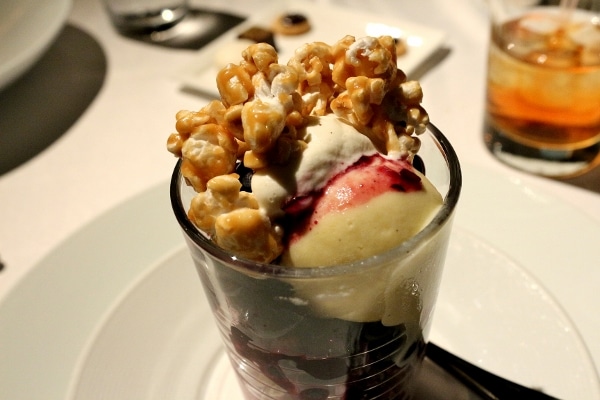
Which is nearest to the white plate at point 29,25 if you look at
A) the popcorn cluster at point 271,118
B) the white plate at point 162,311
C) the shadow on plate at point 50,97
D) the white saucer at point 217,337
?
the shadow on plate at point 50,97

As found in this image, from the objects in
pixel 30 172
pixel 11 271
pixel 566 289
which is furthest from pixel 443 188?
pixel 30 172

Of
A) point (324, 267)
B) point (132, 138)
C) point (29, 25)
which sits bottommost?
point (132, 138)

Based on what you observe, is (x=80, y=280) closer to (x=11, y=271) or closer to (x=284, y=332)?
(x=11, y=271)

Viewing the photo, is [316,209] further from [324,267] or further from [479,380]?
[479,380]

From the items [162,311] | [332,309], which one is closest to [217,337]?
[162,311]

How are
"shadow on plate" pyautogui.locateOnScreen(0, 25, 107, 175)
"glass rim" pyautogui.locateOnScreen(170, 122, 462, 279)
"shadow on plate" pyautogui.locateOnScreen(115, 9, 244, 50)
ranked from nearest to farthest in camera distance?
"glass rim" pyautogui.locateOnScreen(170, 122, 462, 279) < "shadow on plate" pyautogui.locateOnScreen(0, 25, 107, 175) < "shadow on plate" pyautogui.locateOnScreen(115, 9, 244, 50)

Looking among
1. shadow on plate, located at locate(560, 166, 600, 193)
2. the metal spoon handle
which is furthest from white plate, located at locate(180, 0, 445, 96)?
the metal spoon handle

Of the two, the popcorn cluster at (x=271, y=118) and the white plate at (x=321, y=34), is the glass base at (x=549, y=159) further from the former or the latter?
the popcorn cluster at (x=271, y=118)

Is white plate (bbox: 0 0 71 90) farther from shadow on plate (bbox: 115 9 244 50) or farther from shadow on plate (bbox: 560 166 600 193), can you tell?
shadow on plate (bbox: 560 166 600 193)
